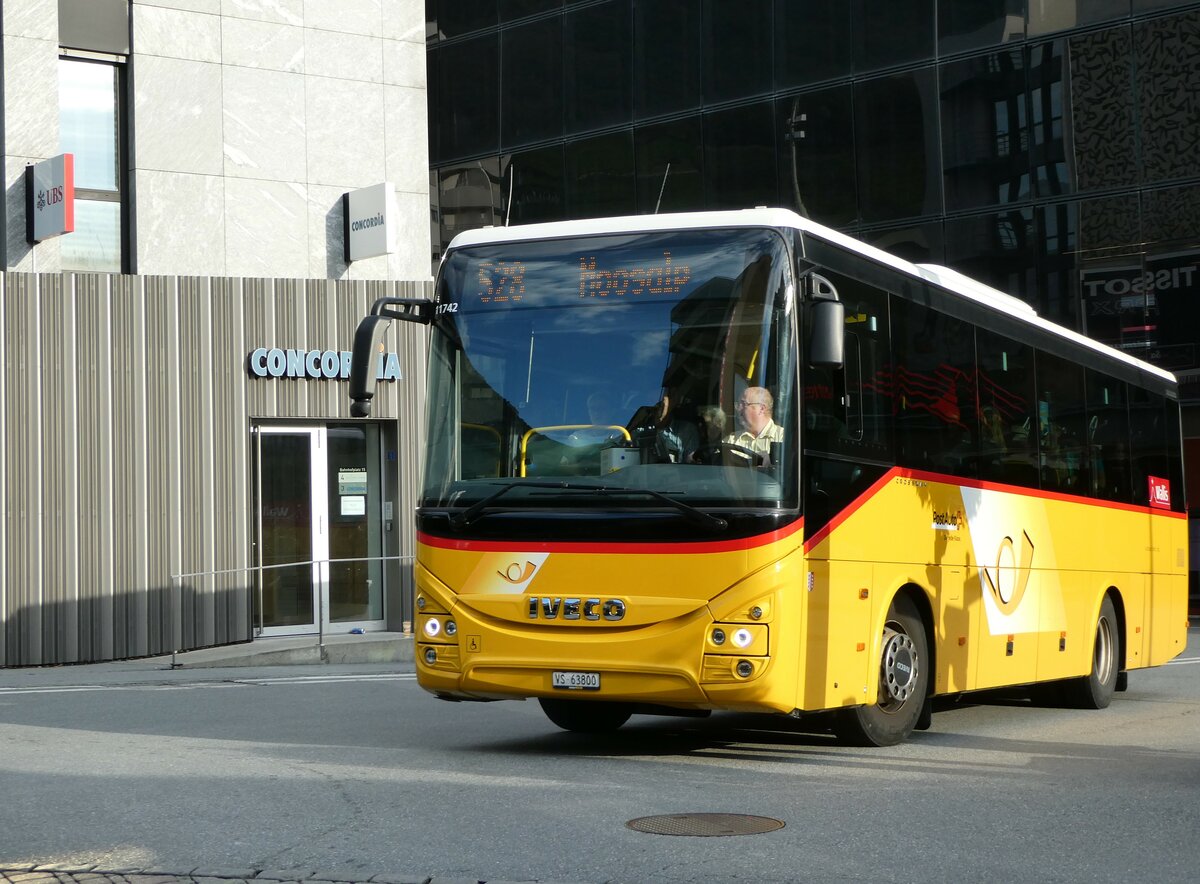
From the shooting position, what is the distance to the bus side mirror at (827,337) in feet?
30.8

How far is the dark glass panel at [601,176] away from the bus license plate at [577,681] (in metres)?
22.3

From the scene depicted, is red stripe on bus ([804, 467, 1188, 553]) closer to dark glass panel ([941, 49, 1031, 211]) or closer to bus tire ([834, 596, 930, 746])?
bus tire ([834, 596, 930, 746])

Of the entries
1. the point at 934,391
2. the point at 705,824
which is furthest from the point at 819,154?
the point at 705,824

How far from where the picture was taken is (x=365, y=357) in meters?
10.1

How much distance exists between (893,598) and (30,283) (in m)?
14.6

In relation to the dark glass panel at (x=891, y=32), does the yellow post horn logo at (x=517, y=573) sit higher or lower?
lower

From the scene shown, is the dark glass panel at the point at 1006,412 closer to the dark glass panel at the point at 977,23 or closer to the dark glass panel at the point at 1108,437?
the dark glass panel at the point at 1108,437

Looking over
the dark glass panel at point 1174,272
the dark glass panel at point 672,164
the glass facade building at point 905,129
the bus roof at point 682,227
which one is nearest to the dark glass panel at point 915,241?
the glass facade building at point 905,129

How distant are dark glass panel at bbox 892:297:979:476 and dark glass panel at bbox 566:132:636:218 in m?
19.9

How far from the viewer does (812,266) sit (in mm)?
9898

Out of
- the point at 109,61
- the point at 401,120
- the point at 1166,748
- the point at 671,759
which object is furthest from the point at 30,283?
the point at 1166,748

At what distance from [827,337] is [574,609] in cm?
211

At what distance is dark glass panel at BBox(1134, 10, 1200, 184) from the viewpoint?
25.5 m

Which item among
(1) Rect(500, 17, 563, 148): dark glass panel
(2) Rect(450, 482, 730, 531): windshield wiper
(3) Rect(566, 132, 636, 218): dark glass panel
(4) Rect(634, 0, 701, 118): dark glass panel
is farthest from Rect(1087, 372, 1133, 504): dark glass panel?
(1) Rect(500, 17, 563, 148): dark glass panel
